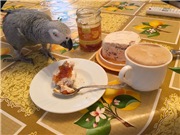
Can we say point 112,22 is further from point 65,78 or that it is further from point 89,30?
point 65,78

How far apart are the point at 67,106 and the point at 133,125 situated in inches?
5.1

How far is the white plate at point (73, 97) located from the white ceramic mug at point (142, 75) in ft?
0.18

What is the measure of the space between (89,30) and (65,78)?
189mm

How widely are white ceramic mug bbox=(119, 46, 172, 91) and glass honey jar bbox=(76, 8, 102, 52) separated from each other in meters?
0.20

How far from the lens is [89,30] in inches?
20.1

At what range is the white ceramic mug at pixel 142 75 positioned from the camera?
328 mm

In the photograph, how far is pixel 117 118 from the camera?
33 centimetres

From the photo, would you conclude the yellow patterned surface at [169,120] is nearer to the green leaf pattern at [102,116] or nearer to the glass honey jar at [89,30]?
the green leaf pattern at [102,116]

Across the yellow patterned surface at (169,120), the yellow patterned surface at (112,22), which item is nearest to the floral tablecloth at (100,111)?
the yellow patterned surface at (169,120)

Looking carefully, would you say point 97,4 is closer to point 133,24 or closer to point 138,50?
point 133,24

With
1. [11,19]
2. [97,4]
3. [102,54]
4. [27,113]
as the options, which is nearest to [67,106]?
[27,113]

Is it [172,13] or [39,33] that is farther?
[172,13]

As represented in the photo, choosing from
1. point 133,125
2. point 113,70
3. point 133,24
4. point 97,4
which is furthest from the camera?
point 97,4

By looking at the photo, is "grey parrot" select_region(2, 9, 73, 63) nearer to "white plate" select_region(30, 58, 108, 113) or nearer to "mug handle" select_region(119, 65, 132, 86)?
"white plate" select_region(30, 58, 108, 113)
